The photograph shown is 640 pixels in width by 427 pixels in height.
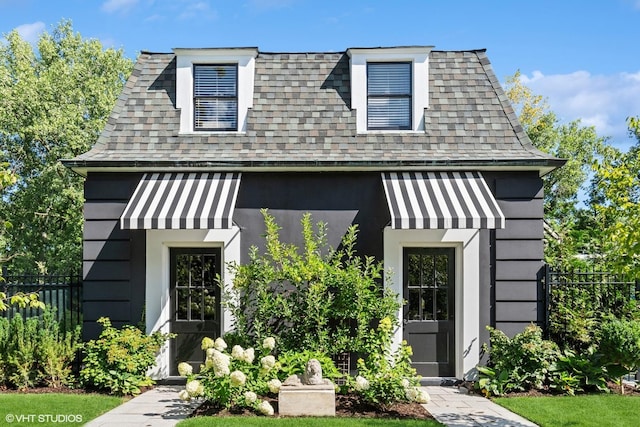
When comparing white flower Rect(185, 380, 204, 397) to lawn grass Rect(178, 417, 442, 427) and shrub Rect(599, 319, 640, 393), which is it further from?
shrub Rect(599, 319, 640, 393)

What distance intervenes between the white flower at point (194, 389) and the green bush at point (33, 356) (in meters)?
3.38

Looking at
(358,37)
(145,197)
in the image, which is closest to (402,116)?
(358,37)

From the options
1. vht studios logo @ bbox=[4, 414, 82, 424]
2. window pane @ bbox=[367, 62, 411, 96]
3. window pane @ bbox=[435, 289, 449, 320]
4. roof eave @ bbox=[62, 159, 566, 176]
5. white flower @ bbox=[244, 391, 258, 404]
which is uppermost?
window pane @ bbox=[367, 62, 411, 96]

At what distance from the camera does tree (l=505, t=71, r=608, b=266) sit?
94.5ft

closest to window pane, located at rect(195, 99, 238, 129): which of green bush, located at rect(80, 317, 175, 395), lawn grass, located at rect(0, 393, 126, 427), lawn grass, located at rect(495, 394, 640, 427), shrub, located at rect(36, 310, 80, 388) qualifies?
green bush, located at rect(80, 317, 175, 395)

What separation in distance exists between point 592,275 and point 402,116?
569 cm

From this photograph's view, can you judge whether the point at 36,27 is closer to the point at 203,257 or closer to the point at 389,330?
the point at 203,257

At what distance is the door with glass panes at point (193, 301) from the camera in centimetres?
1165

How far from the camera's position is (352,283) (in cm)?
1005

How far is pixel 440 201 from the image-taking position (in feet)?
35.4

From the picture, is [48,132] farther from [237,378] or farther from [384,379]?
[384,379]

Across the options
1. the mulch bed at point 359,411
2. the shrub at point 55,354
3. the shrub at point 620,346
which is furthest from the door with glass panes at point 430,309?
the shrub at point 55,354

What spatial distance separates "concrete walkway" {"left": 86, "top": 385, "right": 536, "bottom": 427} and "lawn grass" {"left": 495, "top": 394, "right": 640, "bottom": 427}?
280 millimetres

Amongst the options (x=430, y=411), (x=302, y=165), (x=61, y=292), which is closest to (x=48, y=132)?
(x=61, y=292)
